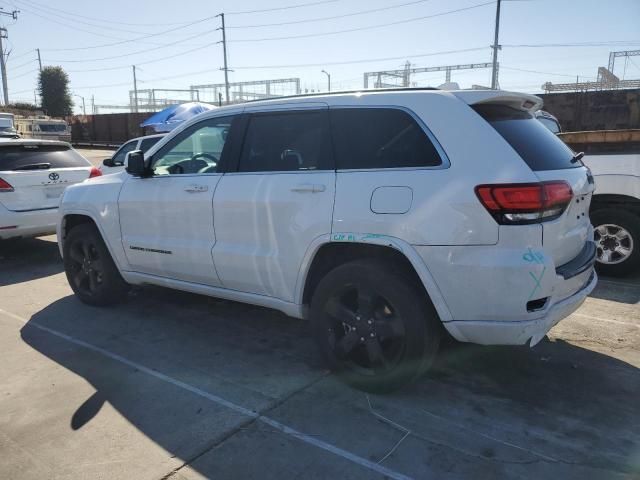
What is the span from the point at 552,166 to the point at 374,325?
4.72 feet

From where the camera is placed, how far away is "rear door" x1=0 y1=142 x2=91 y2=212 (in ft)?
23.2

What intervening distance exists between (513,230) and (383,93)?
1.23 metres

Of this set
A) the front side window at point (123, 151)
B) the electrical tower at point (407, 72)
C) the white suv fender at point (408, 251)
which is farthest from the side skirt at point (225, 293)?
the electrical tower at point (407, 72)

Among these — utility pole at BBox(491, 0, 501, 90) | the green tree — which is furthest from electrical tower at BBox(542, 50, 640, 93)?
the green tree

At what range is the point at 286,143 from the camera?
3793 millimetres

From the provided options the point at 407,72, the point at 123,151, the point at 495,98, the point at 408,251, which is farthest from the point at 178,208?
the point at 407,72

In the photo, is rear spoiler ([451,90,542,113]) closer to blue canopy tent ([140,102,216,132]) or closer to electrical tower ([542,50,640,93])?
blue canopy tent ([140,102,216,132])

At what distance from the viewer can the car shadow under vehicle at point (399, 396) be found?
2.80 metres

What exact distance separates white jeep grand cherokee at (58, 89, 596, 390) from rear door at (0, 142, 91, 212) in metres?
3.60

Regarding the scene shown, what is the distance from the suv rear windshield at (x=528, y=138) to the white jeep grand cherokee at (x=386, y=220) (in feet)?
0.05

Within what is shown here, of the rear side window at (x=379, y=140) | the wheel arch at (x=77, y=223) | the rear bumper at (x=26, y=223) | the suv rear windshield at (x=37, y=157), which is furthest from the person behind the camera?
the suv rear windshield at (x=37, y=157)

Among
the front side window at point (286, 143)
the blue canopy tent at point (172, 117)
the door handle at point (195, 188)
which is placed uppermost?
the blue canopy tent at point (172, 117)

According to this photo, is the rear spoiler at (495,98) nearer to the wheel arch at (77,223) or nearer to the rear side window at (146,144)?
the wheel arch at (77,223)

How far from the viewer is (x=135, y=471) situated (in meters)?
2.75
